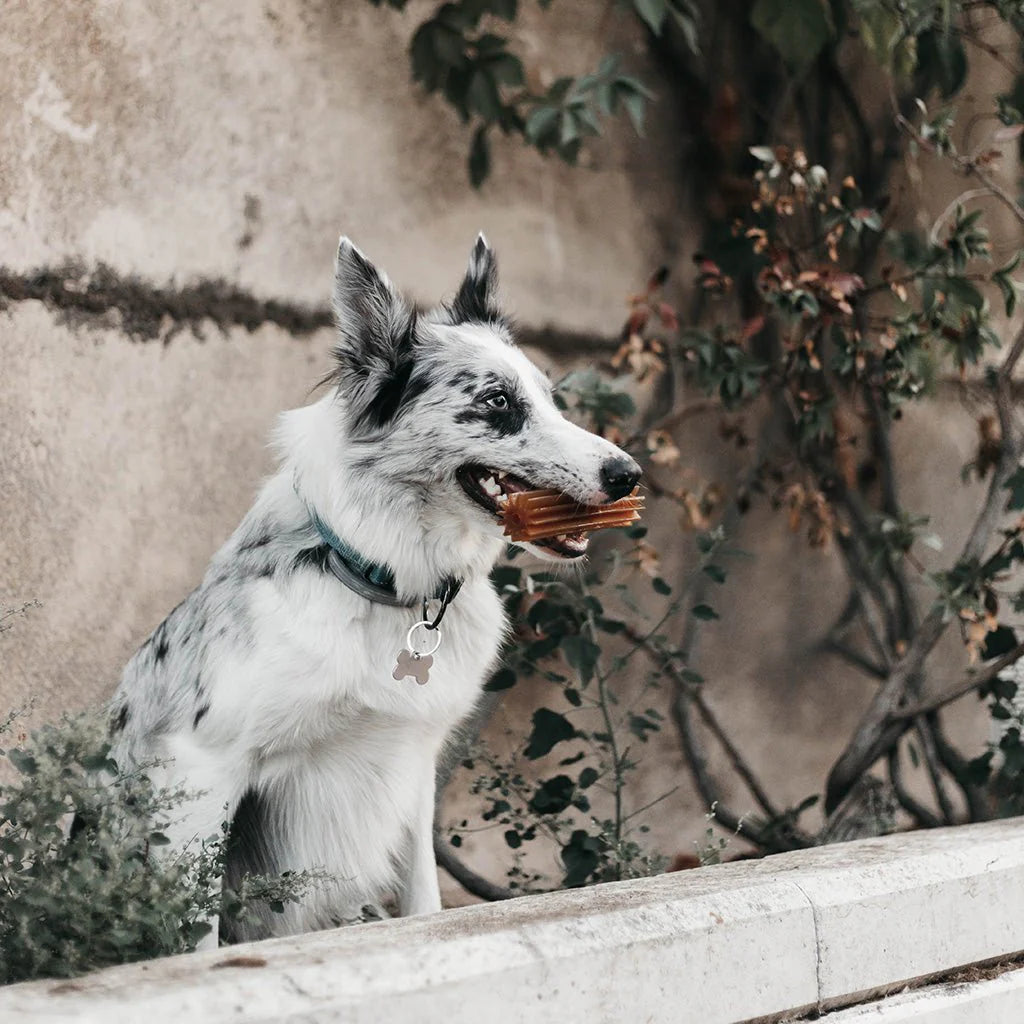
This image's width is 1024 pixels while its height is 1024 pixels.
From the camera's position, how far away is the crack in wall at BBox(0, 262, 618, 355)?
3389 millimetres

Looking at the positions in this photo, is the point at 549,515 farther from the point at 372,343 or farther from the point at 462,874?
the point at 462,874

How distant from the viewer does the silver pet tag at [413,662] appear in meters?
2.55

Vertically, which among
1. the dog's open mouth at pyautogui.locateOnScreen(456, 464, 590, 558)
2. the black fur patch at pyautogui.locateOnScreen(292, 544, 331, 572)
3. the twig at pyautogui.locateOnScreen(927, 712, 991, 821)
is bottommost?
the twig at pyautogui.locateOnScreen(927, 712, 991, 821)

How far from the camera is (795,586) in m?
4.97

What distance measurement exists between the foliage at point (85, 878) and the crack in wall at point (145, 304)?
156 centimetres

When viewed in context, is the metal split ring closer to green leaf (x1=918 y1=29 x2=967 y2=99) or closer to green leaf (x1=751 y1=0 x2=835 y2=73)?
green leaf (x1=751 y1=0 x2=835 y2=73)

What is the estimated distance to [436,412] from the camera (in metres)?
2.62

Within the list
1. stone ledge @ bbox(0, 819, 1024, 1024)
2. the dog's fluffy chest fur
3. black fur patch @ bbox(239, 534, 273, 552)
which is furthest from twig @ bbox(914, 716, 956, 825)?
black fur patch @ bbox(239, 534, 273, 552)

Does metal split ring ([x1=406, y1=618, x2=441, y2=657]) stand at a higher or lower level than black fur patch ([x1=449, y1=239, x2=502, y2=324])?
lower

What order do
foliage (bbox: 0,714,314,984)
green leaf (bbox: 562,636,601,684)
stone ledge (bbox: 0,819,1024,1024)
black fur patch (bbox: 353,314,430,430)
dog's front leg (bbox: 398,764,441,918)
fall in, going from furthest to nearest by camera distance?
green leaf (bbox: 562,636,601,684)
dog's front leg (bbox: 398,764,441,918)
black fur patch (bbox: 353,314,430,430)
foliage (bbox: 0,714,314,984)
stone ledge (bbox: 0,819,1024,1024)

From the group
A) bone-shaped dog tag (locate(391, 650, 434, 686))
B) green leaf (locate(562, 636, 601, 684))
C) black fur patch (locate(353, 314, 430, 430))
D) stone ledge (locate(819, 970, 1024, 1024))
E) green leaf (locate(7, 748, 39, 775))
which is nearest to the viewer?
green leaf (locate(7, 748, 39, 775))

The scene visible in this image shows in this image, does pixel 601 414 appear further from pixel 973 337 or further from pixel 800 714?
pixel 800 714

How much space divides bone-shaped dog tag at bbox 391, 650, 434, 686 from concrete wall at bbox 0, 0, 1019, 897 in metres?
1.24

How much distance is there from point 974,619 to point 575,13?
7.59ft
